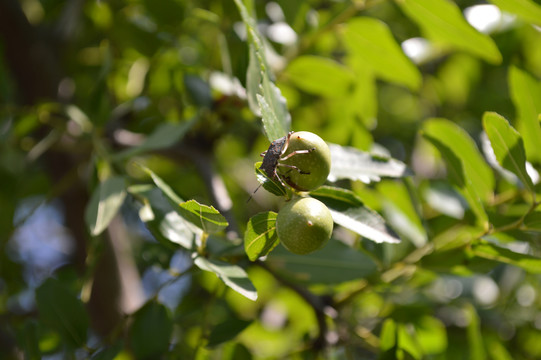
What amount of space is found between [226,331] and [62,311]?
0.31 meters

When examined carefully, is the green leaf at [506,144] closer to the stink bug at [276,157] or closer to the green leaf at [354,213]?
the green leaf at [354,213]

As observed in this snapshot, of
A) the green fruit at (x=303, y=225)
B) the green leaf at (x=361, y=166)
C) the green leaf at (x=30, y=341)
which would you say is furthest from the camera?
the green leaf at (x=30, y=341)

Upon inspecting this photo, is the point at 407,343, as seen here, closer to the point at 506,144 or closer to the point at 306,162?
the point at 506,144

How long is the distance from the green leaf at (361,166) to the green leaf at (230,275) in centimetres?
21

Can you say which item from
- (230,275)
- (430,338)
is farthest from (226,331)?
(430,338)

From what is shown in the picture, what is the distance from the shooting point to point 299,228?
23.5 inches

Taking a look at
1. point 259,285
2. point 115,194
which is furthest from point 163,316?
point 259,285

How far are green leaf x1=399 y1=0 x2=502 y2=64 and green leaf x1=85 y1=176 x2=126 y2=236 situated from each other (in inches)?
26.8

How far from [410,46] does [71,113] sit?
1.04 metres

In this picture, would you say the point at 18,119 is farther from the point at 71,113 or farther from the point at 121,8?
the point at 121,8

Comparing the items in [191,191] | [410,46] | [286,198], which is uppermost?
[286,198]

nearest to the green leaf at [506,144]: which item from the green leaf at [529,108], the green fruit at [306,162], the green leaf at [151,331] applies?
the green leaf at [529,108]

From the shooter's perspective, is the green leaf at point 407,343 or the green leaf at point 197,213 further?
the green leaf at point 407,343

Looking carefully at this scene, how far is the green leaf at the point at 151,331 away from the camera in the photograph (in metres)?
0.94
